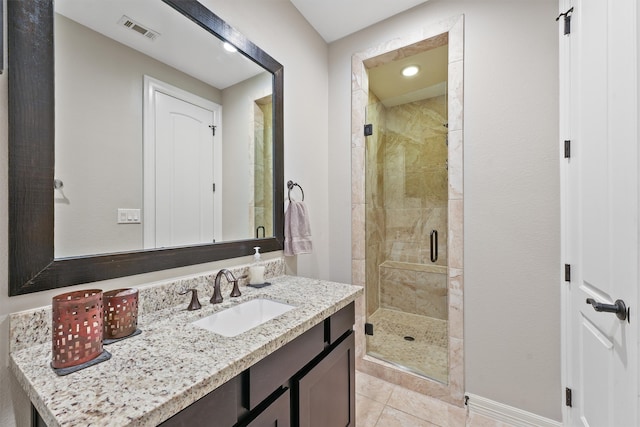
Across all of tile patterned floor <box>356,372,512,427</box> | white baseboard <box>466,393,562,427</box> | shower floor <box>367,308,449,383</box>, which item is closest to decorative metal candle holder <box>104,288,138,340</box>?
tile patterned floor <box>356,372,512,427</box>

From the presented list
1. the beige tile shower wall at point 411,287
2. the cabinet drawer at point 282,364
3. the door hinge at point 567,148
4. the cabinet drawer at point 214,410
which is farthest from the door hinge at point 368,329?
the door hinge at point 567,148

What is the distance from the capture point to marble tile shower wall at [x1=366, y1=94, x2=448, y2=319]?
2.37 m

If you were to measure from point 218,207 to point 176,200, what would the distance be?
0.21 m

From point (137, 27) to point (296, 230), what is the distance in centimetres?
123

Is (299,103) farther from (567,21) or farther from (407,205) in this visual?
(407,205)

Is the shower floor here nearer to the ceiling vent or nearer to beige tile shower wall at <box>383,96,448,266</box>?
beige tile shower wall at <box>383,96,448,266</box>

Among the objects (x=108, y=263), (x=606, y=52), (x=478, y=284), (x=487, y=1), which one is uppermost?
(x=487, y=1)

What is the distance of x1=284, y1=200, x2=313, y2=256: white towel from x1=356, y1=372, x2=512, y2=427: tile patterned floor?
1.08 metres

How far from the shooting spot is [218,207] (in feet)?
4.36

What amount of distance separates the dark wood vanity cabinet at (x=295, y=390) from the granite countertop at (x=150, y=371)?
0.06 m

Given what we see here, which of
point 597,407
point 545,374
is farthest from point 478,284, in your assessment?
point 597,407

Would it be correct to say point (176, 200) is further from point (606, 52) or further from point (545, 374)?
point (545, 374)

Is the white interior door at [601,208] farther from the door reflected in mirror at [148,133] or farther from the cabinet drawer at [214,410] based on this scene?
the door reflected in mirror at [148,133]

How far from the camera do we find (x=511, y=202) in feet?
4.99
